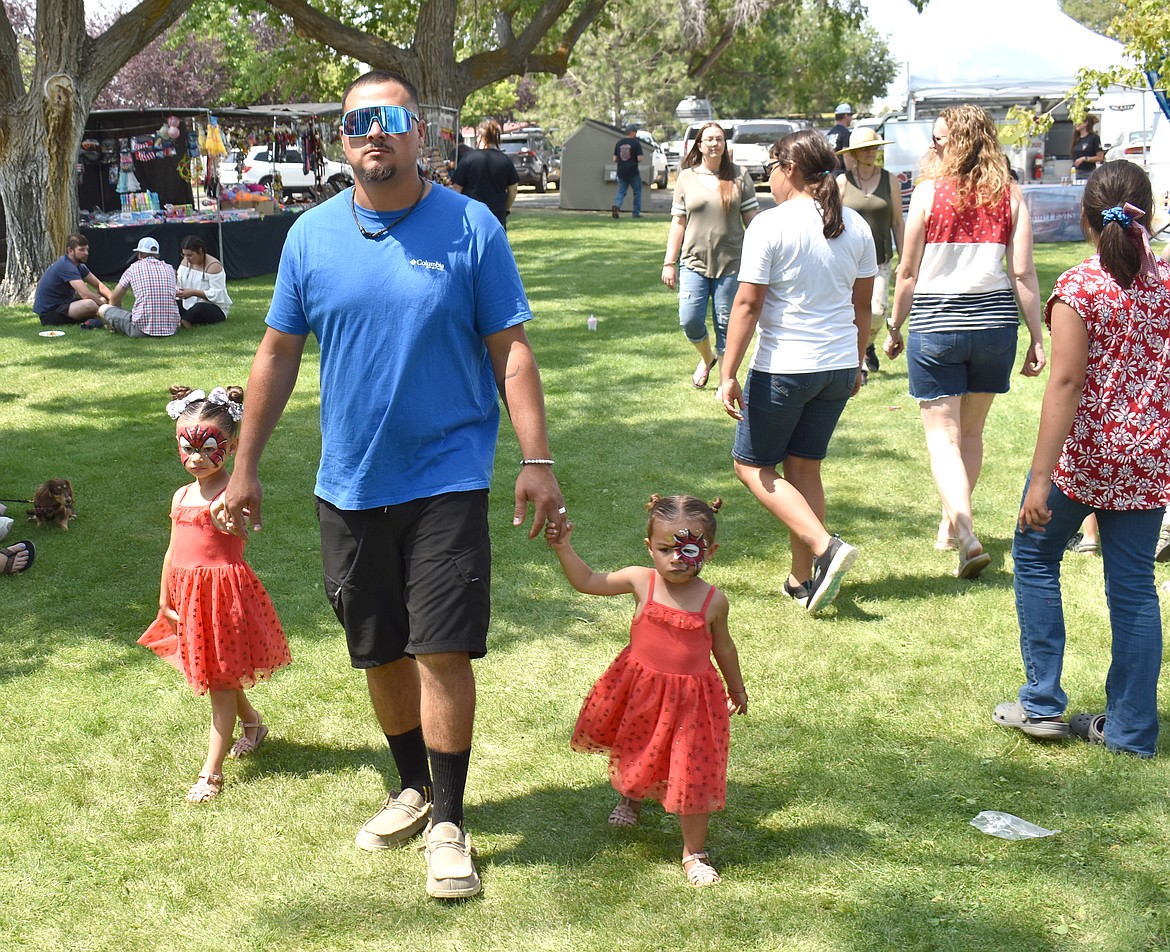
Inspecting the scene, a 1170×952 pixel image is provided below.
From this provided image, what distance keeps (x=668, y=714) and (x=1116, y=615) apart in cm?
160

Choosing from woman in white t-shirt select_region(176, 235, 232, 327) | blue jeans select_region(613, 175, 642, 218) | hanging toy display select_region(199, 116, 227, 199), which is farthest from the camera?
blue jeans select_region(613, 175, 642, 218)

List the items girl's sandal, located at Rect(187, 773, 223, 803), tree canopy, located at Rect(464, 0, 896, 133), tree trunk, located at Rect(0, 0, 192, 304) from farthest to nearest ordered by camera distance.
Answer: tree canopy, located at Rect(464, 0, 896, 133)
tree trunk, located at Rect(0, 0, 192, 304)
girl's sandal, located at Rect(187, 773, 223, 803)

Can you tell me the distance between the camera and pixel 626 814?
3746mm

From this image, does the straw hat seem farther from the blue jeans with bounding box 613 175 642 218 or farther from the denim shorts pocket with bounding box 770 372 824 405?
the blue jeans with bounding box 613 175 642 218

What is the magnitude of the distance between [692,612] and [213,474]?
5.46ft

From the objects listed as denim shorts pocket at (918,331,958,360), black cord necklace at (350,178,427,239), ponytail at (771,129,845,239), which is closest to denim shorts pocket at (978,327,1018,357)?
denim shorts pocket at (918,331,958,360)

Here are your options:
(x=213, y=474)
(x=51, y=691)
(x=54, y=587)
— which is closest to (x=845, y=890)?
(x=213, y=474)

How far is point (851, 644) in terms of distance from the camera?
16.9 feet

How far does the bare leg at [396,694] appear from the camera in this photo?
144 inches

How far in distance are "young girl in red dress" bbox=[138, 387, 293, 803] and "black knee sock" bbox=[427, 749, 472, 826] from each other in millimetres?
892

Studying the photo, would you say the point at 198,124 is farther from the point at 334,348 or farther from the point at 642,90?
the point at 642,90

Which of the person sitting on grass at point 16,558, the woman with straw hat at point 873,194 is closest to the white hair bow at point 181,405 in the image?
the person sitting on grass at point 16,558

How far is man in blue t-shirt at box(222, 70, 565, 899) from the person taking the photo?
329cm

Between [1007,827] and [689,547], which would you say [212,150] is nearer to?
[689,547]
